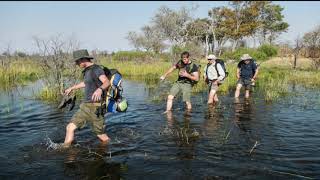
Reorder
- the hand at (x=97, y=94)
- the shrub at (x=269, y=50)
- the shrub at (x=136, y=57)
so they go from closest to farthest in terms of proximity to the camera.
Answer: the hand at (x=97, y=94)
the shrub at (x=136, y=57)
the shrub at (x=269, y=50)

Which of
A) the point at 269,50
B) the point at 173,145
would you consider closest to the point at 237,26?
the point at 269,50

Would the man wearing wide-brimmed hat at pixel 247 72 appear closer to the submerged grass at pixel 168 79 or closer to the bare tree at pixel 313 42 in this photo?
the submerged grass at pixel 168 79

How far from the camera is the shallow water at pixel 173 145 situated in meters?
5.62

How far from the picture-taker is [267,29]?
53.1 meters

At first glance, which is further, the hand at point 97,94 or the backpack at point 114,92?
the backpack at point 114,92

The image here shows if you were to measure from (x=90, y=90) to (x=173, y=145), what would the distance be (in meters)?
1.98

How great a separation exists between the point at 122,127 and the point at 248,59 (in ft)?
19.9

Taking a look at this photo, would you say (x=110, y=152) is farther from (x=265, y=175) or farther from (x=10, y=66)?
(x=10, y=66)

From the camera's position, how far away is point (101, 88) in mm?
6008

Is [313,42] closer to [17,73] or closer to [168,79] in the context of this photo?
[168,79]

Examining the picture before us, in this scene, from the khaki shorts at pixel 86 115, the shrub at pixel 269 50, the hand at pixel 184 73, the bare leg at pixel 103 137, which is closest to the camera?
the khaki shorts at pixel 86 115

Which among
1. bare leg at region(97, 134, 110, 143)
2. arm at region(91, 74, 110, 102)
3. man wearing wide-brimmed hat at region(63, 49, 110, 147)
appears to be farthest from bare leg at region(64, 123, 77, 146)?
arm at region(91, 74, 110, 102)

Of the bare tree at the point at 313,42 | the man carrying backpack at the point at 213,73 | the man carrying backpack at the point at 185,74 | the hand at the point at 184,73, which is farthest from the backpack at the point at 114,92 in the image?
the bare tree at the point at 313,42

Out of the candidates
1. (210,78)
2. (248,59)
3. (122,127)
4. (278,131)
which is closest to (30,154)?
(122,127)
